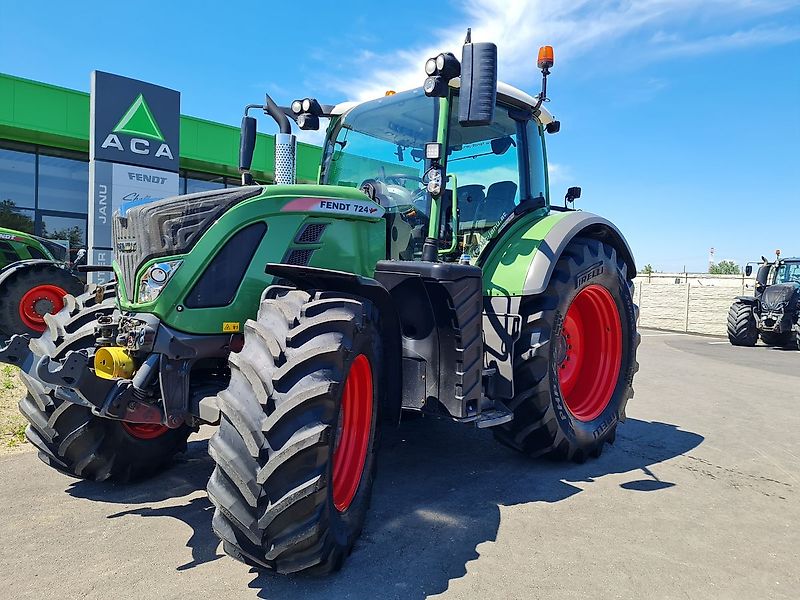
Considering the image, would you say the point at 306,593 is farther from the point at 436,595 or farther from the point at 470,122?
the point at 470,122

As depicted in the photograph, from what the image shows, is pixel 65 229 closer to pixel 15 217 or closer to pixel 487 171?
pixel 15 217

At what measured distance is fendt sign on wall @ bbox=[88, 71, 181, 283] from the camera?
9.72 metres

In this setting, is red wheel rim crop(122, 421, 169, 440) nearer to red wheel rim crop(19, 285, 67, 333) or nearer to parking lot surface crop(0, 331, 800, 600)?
parking lot surface crop(0, 331, 800, 600)

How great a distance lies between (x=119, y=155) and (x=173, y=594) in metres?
9.31

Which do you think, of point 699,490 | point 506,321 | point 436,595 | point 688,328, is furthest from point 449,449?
point 688,328

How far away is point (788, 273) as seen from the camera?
15273mm

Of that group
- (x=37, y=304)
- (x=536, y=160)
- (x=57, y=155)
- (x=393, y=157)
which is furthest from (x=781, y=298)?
(x=57, y=155)

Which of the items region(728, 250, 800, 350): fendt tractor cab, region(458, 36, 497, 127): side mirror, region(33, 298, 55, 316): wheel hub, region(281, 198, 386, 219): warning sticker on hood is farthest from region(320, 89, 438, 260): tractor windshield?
region(728, 250, 800, 350): fendt tractor cab

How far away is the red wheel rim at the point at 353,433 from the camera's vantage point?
2.84 meters

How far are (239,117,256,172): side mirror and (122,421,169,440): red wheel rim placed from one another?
1.86 m

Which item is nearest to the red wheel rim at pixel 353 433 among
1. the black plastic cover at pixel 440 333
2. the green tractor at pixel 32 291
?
the black plastic cover at pixel 440 333

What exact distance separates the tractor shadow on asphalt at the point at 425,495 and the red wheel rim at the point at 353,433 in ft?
0.95

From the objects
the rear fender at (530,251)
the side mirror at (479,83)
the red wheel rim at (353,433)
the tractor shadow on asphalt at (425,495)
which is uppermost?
the side mirror at (479,83)

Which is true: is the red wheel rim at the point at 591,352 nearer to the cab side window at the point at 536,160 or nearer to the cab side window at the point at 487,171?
the cab side window at the point at 536,160
